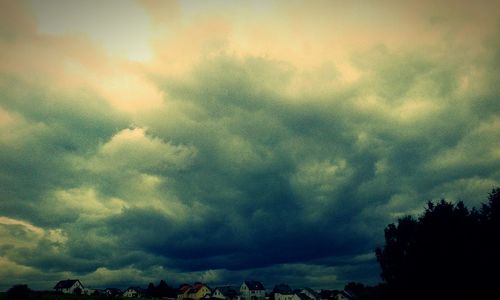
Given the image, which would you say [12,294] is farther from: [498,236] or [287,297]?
[287,297]

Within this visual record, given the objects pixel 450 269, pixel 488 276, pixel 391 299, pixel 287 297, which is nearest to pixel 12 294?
pixel 391 299

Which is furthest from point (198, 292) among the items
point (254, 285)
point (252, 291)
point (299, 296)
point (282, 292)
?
point (299, 296)

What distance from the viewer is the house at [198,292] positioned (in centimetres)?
19052

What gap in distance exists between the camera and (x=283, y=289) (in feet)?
596

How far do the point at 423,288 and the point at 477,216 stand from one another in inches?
660

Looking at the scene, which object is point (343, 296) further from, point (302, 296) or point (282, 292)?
point (282, 292)

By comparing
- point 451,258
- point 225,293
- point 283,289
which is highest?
point 451,258

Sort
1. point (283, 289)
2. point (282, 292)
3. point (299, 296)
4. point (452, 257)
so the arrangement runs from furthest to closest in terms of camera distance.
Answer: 1. point (283, 289)
2. point (282, 292)
3. point (299, 296)
4. point (452, 257)

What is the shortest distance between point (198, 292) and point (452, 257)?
532 feet

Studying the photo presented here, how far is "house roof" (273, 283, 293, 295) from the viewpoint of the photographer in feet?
586

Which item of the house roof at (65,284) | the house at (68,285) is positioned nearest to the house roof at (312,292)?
the house at (68,285)

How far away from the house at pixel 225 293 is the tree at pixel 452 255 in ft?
433

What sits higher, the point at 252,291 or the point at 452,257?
the point at 452,257

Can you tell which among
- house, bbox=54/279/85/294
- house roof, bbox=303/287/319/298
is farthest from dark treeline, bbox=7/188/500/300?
house, bbox=54/279/85/294
